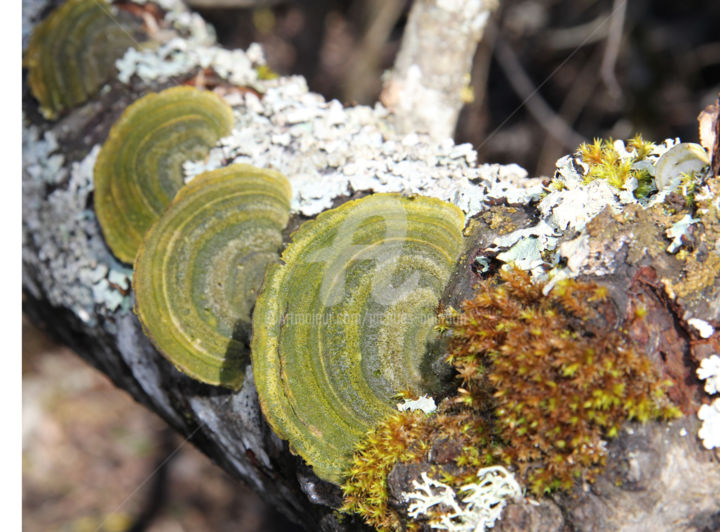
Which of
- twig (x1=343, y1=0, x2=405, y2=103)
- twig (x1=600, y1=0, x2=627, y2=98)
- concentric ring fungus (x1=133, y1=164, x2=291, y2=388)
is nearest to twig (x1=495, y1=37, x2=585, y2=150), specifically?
twig (x1=600, y1=0, x2=627, y2=98)

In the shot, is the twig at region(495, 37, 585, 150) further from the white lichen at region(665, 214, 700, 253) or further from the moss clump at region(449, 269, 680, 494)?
the moss clump at region(449, 269, 680, 494)

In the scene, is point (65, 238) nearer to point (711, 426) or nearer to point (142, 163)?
point (142, 163)

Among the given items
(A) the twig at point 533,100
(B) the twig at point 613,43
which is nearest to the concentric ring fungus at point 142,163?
(B) the twig at point 613,43

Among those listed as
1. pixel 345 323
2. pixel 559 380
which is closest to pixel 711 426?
pixel 559 380

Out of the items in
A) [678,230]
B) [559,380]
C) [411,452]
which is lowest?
[411,452]

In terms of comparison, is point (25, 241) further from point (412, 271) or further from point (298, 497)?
point (412, 271)

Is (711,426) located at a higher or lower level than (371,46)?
higher

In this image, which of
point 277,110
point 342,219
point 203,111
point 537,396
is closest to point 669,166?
point 537,396
